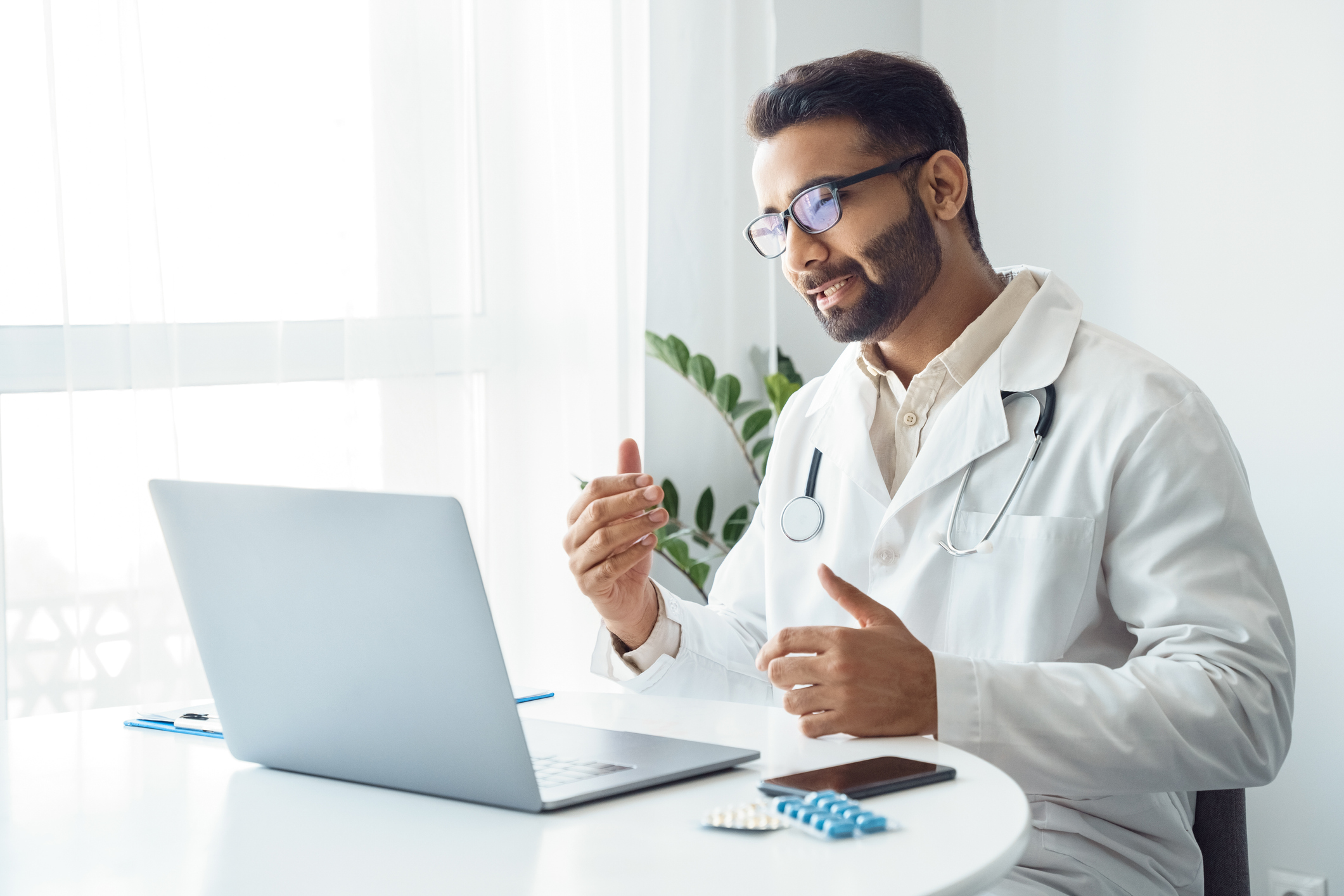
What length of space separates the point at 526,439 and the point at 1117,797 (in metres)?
1.41

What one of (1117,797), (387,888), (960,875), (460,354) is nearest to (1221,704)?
(1117,797)

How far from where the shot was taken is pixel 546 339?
2414 millimetres

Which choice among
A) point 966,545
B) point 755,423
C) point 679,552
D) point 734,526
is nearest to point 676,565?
point 679,552

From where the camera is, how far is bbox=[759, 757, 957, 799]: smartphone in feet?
2.97

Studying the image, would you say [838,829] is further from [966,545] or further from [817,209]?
[817,209]

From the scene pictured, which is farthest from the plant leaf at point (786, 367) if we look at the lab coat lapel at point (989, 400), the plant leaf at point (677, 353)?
the lab coat lapel at point (989, 400)

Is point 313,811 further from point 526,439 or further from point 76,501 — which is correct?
point 526,439

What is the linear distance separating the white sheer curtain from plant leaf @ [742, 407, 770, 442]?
0.79 ft

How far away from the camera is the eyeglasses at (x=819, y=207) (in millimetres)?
1630

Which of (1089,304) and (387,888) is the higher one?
(1089,304)

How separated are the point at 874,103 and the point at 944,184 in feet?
0.51

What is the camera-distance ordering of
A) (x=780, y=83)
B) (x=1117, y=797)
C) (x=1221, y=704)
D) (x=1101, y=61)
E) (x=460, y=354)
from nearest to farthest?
1. (x=1221, y=704)
2. (x=1117, y=797)
3. (x=780, y=83)
4. (x=460, y=354)
5. (x=1101, y=61)

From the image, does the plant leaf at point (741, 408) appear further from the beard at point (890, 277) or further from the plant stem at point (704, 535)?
the beard at point (890, 277)

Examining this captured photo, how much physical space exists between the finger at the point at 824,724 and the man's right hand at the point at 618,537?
0.98 ft
